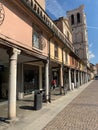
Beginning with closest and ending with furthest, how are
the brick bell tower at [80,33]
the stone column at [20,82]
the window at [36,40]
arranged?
the window at [36,40], the stone column at [20,82], the brick bell tower at [80,33]

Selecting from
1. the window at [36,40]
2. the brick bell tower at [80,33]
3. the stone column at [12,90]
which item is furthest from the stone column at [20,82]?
the brick bell tower at [80,33]

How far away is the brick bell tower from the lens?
191 feet

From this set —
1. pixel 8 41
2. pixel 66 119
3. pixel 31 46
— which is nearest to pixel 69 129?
pixel 66 119

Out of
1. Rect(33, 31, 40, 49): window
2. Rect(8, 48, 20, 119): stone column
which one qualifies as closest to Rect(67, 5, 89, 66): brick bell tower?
Rect(33, 31, 40, 49): window

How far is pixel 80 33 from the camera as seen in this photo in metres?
60.0

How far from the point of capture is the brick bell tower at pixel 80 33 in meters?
58.3

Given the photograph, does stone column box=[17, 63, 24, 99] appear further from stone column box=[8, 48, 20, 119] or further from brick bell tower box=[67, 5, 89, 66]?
brick bell tower box=[67, 5, 89, 66]

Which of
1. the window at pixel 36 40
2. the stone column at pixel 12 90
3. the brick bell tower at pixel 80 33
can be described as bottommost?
the stone column at pixel 12 90

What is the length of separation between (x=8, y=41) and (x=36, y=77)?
1069 centimetres

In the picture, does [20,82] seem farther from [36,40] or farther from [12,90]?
[12,90]

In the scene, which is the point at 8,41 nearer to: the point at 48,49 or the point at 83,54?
the point at 48,49

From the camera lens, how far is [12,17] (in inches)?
306

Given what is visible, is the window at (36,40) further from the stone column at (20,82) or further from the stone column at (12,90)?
the stone column at (20,82)

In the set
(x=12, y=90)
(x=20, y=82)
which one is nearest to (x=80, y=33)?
(x=20, y=82)
